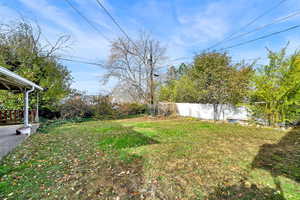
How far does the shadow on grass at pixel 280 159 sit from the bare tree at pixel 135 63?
35.1ft

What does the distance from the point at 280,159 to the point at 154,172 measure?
281cm

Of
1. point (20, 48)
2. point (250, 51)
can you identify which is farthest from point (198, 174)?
point (20, 48)

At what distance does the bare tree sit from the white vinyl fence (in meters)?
3.85

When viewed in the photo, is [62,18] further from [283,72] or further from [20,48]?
[283,72]

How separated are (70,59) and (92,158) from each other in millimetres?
10586

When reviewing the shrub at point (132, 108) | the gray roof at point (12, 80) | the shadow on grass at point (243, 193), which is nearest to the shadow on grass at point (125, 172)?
the shadow on grass at point (243, 193)

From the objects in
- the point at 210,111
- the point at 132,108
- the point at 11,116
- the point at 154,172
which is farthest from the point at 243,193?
the point at 132,108

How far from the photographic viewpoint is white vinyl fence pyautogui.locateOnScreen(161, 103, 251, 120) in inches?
301

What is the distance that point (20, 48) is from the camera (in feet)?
27.3

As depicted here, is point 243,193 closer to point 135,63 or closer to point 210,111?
point 210,111

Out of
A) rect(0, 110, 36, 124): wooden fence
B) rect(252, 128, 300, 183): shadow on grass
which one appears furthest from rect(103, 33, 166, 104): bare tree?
rect(252, 128, 300, 183): shadow on grass

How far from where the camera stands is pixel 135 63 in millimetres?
14523

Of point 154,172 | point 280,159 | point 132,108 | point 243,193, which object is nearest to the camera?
point 243,193

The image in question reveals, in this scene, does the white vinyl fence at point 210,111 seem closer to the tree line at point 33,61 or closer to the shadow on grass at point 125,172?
the shadow on grass at point 125,172
